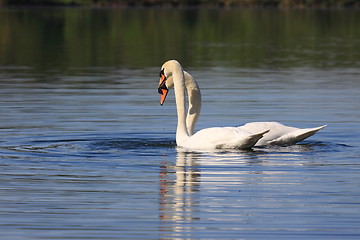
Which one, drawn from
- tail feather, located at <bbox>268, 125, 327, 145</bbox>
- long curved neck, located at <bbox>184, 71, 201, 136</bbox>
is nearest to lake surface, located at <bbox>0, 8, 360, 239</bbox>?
tail feather, located at <bbox>268, 125, 327, 145</bbox>

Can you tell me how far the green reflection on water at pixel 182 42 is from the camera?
35031 millimetres

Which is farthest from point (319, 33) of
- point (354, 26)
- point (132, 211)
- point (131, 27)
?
point (132, 211)

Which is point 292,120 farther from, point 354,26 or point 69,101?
point 354,26

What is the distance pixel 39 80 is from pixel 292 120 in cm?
1079

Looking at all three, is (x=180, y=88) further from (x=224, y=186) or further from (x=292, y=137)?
(x=224, y=186)

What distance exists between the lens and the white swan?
1435cm

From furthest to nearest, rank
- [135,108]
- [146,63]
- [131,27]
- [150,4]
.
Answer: [150,4] → [131,27] → [146,63] → [135,108]

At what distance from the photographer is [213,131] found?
1450cm

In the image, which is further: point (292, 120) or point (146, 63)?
point (146, 63)

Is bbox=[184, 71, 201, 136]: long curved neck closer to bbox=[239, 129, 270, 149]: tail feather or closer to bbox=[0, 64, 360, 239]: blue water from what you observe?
bbox=[0, 64, 360, 239]: blue water

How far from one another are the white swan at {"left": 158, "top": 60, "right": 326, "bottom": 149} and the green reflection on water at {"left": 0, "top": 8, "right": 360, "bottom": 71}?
1592 cm

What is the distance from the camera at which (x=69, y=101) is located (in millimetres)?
21234

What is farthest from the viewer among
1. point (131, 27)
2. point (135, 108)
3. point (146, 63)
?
point (131, 27)

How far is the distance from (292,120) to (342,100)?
10.8ft
